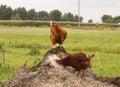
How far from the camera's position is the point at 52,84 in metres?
5.75

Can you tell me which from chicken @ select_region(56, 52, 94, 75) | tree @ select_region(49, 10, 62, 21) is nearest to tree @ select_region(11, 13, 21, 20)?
tree @ select_region(49, 10, 62, 21)

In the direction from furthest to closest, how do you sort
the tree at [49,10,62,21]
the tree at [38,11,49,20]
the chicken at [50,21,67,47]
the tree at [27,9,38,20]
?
the tree at [27,9,38,20]
the tree at [38,11,49,20]
the tree at [49,10,62,21]
the chicken at [50,21,67,47]

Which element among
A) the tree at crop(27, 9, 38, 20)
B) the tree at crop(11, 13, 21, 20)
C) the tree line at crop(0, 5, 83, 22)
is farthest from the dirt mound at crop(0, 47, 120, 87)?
the tree at crop(27, 9, 38, 20)

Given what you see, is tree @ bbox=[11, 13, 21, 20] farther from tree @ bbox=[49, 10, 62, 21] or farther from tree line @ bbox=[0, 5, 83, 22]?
tree @ bbox=[49, 10, 62, 21]

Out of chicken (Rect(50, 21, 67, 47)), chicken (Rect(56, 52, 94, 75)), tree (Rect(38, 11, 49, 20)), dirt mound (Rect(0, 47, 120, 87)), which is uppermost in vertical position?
chicken (Rect(50, 21, 67, 47))

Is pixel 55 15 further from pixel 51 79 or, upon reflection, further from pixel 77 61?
pixel 51 79

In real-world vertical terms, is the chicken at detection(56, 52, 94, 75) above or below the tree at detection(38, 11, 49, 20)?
above

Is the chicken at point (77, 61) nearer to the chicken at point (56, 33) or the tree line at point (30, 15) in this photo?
the chicken at point (56, 33)

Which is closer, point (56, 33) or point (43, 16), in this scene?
point (56, 33)

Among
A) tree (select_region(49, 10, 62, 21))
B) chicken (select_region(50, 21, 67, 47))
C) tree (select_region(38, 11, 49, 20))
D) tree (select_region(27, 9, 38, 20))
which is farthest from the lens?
tree (select_region(27, 9, 38, 20))

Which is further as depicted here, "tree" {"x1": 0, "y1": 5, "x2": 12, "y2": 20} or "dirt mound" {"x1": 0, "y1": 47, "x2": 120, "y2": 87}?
"tree" {"x1": 0, "y1": 5, "x2": 12, "y2": 20}

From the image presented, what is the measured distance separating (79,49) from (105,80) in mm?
19922

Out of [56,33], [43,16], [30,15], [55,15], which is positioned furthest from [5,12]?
[56,33]

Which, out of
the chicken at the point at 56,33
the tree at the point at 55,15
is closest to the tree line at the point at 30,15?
the tree at the point at 55,15
